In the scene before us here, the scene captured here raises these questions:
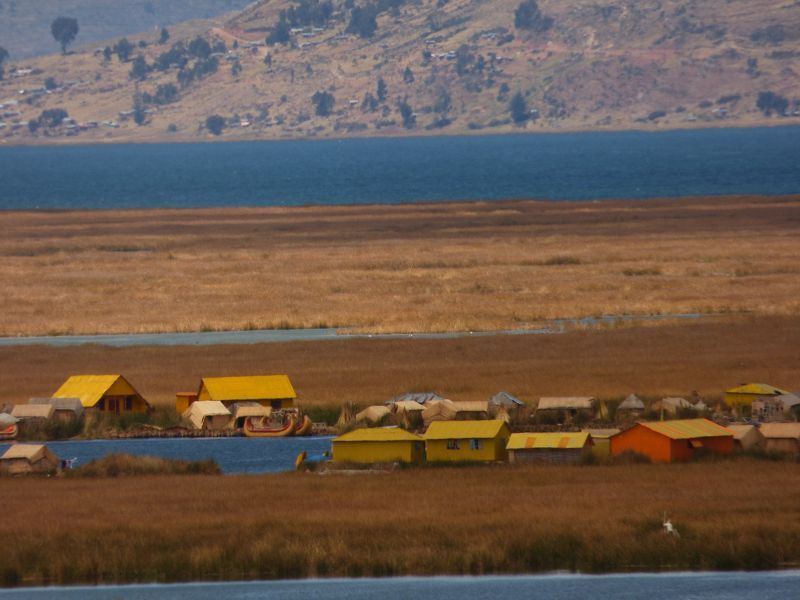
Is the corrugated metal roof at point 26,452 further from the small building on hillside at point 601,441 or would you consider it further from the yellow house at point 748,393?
the yellow house at point 748,393

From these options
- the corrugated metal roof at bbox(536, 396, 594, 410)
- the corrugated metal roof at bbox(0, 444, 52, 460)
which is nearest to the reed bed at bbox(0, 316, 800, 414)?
the corrugated metal roof at bbox(536, 396, 594, 410)

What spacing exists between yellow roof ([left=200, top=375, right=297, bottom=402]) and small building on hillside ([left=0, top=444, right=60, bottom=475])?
10.8 m

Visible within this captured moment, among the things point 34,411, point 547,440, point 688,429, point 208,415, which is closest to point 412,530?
point 547,440

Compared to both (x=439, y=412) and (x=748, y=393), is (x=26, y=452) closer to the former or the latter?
(x=439, y=412)

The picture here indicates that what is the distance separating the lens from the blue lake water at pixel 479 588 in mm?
40094

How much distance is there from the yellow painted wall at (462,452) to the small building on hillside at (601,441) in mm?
2979

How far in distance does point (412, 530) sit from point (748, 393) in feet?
65.5

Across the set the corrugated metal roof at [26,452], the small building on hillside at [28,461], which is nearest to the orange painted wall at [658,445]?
the small building on hillside at [28,461]

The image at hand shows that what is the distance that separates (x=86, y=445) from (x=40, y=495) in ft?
36.4

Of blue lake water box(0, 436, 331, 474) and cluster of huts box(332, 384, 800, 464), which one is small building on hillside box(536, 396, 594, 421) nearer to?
cluster of huts box(332, 384, 800, 464)

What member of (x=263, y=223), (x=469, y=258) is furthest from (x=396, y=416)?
(x=263, y=223)

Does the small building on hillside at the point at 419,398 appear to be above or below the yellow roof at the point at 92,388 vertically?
below

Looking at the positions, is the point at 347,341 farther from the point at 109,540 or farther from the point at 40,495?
the point at 109,540

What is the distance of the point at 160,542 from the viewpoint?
42219 mm
